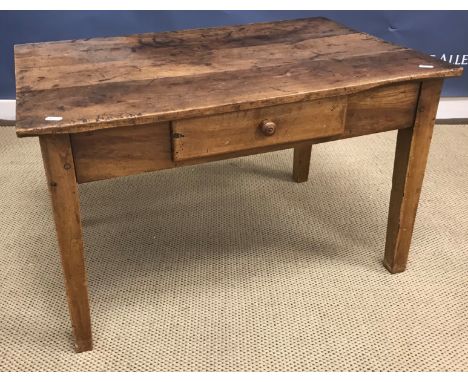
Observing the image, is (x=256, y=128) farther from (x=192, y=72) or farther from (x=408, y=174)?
(x=408, y=174)

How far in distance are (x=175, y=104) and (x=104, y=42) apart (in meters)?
0.53

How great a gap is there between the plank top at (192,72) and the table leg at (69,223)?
0.05m

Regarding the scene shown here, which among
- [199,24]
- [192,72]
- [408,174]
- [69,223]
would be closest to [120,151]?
[69,223]

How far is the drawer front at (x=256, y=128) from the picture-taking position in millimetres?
1111

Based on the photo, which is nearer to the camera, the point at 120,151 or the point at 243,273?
the point at 120,151

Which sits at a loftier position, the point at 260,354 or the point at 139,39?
the point at 139,39

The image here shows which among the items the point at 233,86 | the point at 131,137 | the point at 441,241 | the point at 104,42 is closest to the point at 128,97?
the point at 131,137

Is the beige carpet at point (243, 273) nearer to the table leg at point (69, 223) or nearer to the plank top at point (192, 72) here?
the table leg at point (69, 223)

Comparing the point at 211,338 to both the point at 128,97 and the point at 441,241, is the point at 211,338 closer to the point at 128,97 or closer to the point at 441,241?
the point at 128,97

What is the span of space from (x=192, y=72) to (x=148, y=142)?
0.83 feet

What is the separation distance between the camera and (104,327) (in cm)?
136

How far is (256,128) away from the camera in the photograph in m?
1.15

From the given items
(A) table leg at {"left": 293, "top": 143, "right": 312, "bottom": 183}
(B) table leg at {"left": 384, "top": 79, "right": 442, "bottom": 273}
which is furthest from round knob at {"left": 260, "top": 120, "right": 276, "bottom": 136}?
(A) table leg at {"left": 293, "top": 143, "right": 312, "bottom": 183}

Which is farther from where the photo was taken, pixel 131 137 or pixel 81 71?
pixel 81 71
